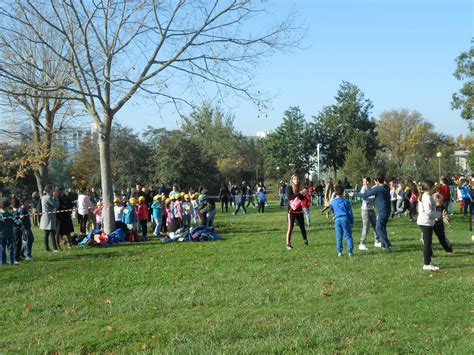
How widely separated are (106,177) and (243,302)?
433 inches

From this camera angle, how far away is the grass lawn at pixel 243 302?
5949mm

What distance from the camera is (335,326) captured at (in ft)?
20.8

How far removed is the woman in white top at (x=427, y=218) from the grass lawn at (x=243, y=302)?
295 millimetres

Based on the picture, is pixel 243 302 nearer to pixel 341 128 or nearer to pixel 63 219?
pixel 63 219

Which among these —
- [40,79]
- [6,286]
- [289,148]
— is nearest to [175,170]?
[289,148]

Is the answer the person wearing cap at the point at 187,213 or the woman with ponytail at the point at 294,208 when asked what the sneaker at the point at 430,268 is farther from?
the person wearing cap at the point at 187,213

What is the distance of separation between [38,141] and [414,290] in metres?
27.7

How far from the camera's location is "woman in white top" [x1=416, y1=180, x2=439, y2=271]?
9.71m

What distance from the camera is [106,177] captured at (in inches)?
697

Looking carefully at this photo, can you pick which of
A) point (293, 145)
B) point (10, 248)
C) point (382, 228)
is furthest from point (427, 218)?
point (293, 145)

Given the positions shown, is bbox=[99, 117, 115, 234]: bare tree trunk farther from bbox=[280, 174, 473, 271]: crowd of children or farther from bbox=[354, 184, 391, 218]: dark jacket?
bbox=[354, 184, 391, 218]: dark jacket

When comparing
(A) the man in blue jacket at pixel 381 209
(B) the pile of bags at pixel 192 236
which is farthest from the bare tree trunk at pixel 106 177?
(A) the man in blue jacket at pixel 381 209

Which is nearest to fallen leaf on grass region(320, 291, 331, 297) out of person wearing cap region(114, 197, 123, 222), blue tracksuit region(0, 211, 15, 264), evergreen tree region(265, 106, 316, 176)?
blue tracksuit region(0, 211, 15, 264)

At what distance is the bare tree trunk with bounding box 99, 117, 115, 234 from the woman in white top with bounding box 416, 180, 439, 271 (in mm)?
10123
